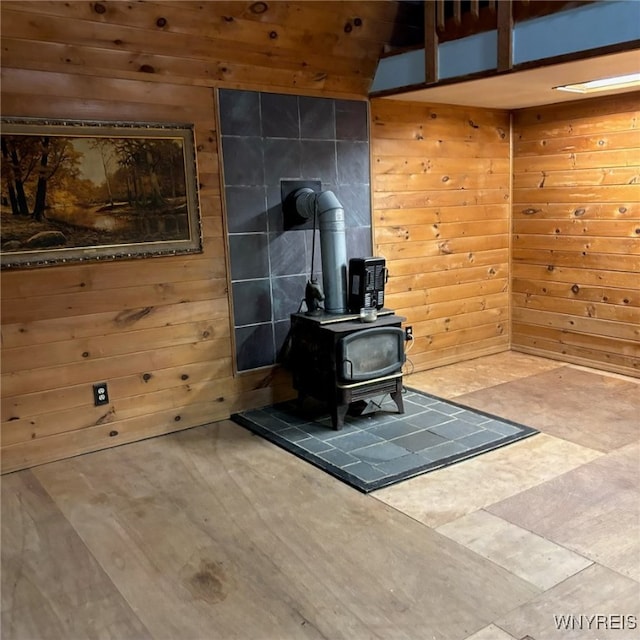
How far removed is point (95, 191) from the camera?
333 centimetres

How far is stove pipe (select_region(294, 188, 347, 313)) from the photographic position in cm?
377

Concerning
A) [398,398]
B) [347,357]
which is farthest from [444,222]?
[347,357]

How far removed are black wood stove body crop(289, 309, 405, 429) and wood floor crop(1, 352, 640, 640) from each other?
0.49 m

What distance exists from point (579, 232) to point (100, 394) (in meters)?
3.54

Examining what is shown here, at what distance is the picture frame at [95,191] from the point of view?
10.2 ft

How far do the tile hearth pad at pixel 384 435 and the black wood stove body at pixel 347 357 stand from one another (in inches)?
5.4

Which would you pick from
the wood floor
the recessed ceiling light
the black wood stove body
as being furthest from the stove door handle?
the recessed ceiling light

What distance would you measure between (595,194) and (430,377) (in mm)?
1780

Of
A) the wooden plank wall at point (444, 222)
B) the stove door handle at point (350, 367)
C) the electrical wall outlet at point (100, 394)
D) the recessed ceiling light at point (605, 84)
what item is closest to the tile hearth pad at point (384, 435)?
the stove door handle at point (350, 367)

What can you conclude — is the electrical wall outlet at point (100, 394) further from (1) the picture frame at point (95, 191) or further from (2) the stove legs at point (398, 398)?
(2) the stove legs at point (398, 398)

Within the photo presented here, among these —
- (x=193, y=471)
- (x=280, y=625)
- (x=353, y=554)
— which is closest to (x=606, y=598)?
(x=353, y=554)

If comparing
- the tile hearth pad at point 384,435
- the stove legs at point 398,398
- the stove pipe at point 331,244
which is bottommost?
the tile hearth pad at point 384,435

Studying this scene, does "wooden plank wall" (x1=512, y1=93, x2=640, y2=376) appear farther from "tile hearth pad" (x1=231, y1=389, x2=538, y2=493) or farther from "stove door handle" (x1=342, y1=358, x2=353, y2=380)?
"stove door handle" (x1=342, y1=358, x2=353, y2=380)

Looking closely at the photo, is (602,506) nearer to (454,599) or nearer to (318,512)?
(454,599)
